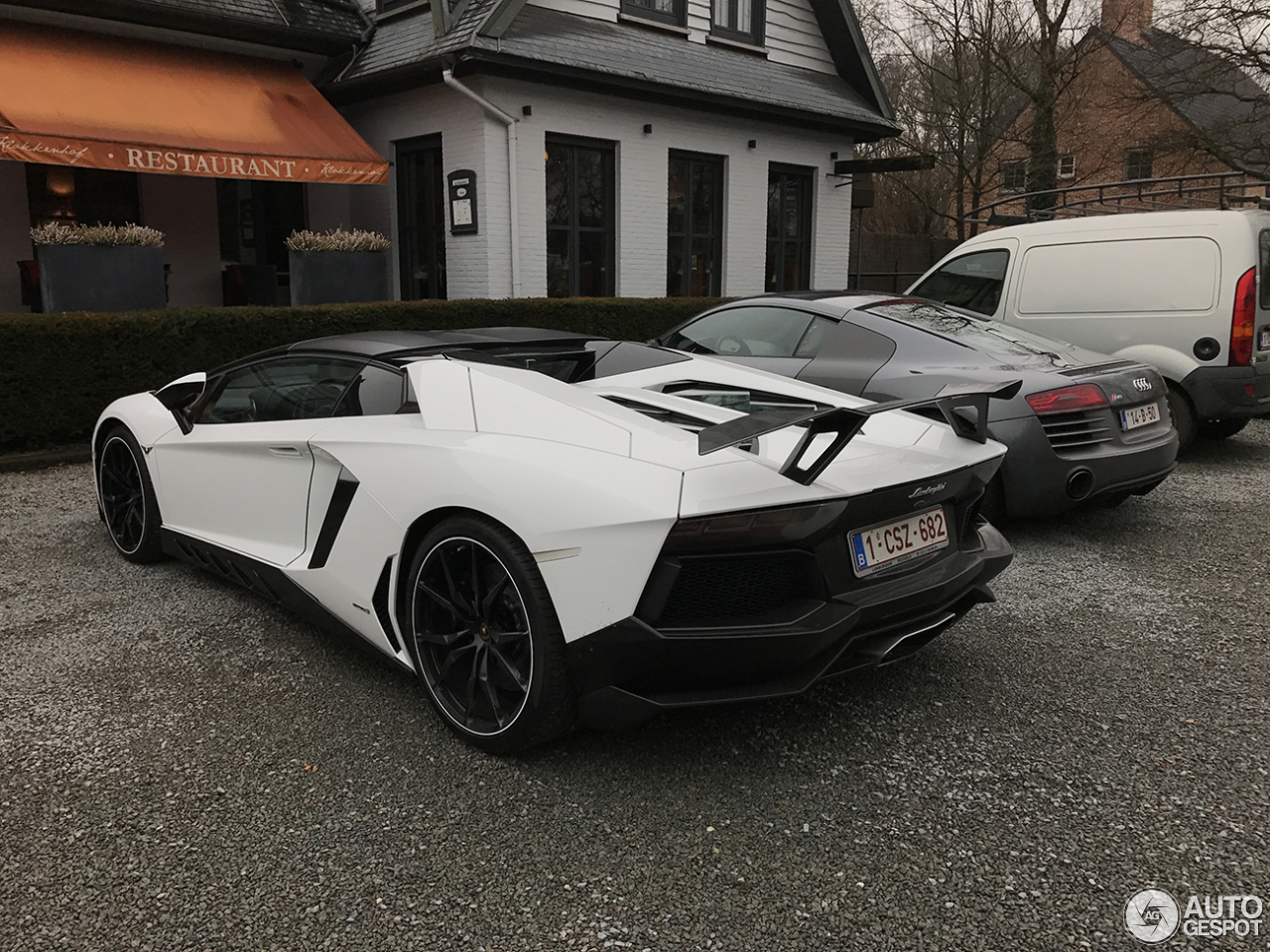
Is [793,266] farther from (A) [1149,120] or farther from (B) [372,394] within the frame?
→ (A) [1149,120]

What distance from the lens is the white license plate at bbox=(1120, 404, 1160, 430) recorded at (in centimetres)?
529

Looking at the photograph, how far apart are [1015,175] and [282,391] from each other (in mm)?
29492

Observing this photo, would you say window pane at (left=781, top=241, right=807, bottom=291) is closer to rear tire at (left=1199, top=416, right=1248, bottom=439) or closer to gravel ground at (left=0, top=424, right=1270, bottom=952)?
rear tire at (left=1199, top=416, right=1248, bottom=439)

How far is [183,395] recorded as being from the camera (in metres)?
4.56

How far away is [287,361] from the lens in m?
4.07

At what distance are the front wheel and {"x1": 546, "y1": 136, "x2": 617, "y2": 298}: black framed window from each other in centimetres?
948

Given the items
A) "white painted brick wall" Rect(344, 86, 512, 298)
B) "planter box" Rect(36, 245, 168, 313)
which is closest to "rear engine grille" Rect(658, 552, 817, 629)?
"planter box" Rect(36, 245, 168, 313)

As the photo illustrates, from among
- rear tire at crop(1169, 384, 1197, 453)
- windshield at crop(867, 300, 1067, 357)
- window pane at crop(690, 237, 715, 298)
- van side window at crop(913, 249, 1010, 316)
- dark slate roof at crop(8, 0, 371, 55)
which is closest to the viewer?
windshield at crop(867, 300, 1067, 357)

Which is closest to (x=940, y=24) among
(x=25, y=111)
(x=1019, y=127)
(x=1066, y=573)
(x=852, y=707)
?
(x=1019, y=127)

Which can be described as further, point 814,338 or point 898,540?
point 814,338

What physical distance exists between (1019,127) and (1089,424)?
26316mm

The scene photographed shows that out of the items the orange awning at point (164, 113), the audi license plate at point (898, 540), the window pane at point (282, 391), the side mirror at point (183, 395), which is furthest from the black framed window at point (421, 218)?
the audi license plate at point (898, 540)

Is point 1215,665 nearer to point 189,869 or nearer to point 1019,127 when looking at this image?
point 189,869

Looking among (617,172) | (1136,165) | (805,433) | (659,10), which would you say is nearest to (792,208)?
(659,10)
